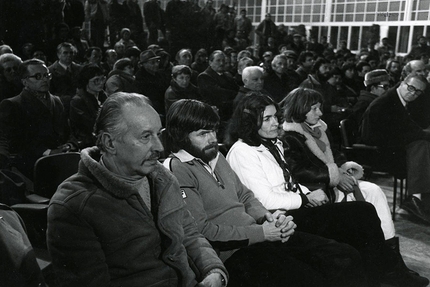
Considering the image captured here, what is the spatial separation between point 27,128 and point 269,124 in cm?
198

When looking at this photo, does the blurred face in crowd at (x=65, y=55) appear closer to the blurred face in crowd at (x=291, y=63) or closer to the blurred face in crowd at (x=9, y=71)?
the blurred face in crowd at (x=9, y=71)

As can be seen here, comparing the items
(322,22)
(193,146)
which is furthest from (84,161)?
(322,22)

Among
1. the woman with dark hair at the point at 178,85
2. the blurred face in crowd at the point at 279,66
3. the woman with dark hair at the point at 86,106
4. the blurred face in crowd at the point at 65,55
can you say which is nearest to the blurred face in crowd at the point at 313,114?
the woman with dark hair at the point at 86,106

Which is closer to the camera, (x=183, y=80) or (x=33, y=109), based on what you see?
(x=33, y=109)

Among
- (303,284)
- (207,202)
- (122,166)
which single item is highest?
(122,166)

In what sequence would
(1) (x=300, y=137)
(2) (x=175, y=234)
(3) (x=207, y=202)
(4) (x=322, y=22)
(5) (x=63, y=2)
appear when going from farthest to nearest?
1. (4) (x=322, y=22)
2. (5) (x=63, y=2)
3. (1) (x=300, y=137)
4. (3) (x=207, y=202)
5. (2) (x=175, y=234)

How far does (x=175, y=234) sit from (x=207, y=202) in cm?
57

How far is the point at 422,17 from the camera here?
21.1ft

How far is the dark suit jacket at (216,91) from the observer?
5.72m

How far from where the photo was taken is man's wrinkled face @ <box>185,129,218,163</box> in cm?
215

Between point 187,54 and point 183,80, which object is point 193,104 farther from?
point 187,54

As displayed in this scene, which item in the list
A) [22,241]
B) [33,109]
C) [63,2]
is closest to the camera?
[22,241]

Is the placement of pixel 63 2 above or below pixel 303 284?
above

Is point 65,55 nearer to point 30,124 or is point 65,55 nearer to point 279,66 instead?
point 30,124
